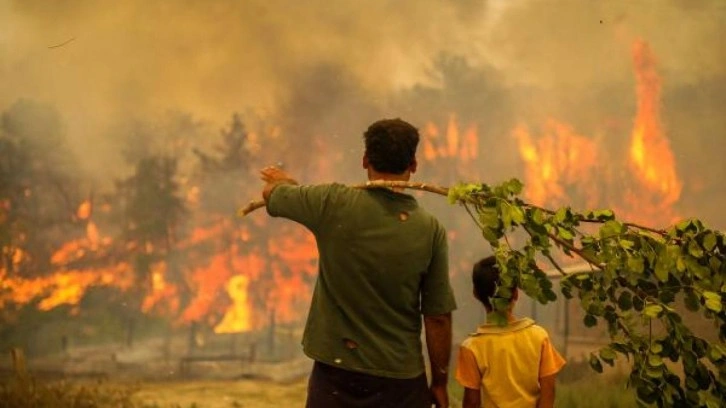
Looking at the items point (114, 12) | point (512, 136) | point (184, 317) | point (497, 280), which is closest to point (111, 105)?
point (114, 12)

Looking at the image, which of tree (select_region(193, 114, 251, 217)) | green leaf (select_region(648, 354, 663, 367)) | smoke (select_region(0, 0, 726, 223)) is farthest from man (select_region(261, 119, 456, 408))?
smoke (select_region(0, 0, 726, 223))

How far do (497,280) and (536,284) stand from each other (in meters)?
0.24

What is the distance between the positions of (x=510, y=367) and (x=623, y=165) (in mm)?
3130

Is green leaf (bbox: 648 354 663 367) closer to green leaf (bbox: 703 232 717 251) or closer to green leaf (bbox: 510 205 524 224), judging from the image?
green leaf (bbox: 703 232 717 251)

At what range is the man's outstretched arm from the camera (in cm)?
175

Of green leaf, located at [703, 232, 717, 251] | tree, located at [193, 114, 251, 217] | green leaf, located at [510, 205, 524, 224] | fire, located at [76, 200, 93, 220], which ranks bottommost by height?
green leaf, located at [703, 232, 717, 251]

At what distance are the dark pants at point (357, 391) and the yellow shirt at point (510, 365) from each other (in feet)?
1.06

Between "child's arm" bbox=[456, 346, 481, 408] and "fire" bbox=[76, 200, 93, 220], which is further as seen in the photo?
"fire" bbox=[76, 200, 93, 220]

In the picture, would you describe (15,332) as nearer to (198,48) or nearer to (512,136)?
(198,48)

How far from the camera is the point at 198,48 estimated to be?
4211mm

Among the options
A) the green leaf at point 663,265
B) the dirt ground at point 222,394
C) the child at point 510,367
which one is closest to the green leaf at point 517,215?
the child at point 510,367

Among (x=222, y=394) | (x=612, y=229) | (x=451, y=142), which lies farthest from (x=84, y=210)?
(x=612, y=229)

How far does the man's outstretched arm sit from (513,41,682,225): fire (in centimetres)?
299

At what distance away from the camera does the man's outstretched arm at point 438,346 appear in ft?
5.74
